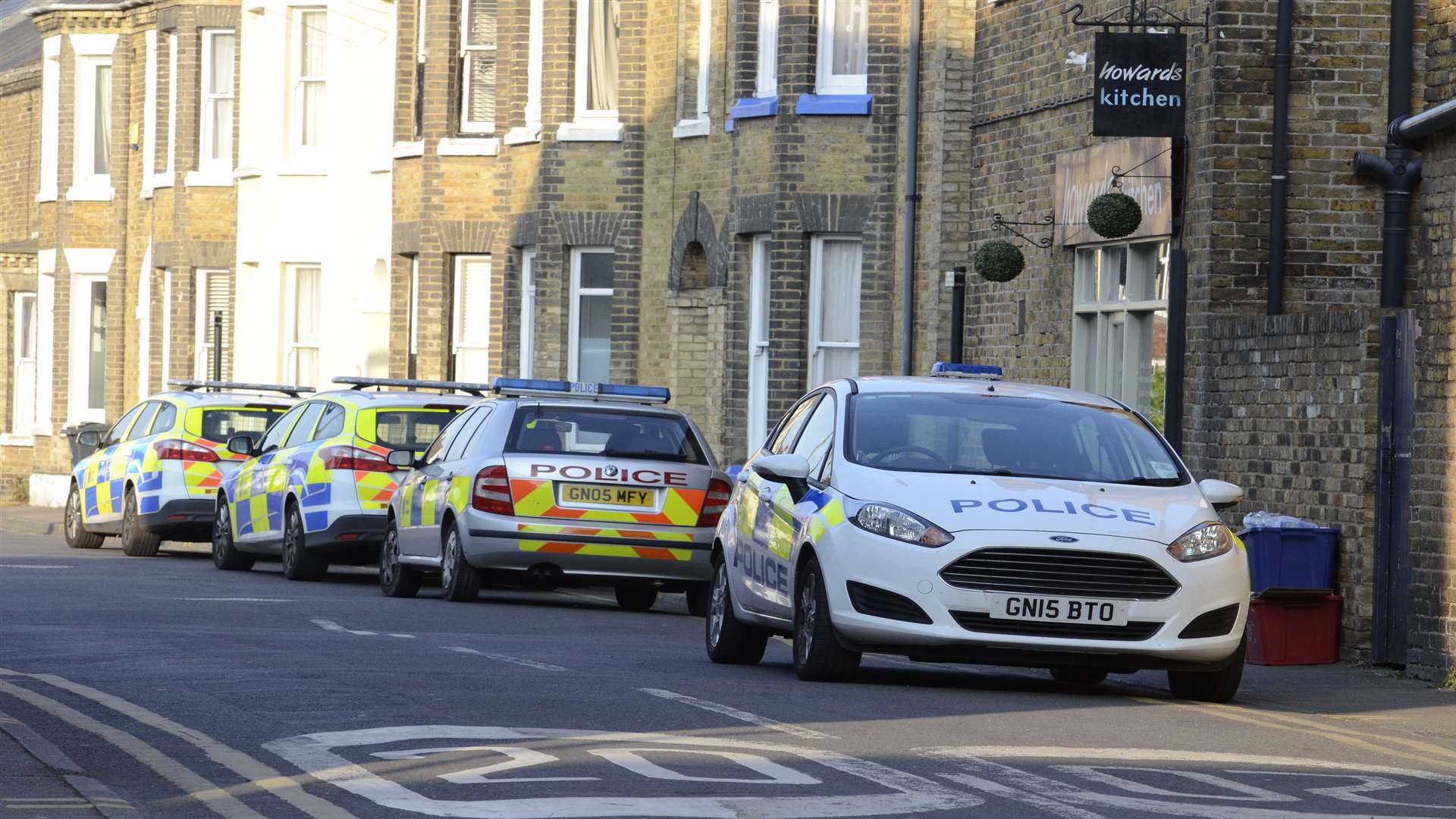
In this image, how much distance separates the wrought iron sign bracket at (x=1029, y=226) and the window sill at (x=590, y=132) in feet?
28.0

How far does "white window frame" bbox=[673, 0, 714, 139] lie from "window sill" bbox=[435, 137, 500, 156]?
3989 millimetres

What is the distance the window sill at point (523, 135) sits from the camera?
101 feet

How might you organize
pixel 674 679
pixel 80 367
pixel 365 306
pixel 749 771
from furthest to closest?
1. pixel 80 367
2. pixel 365 306
3. pixel 674 679
4. pixel 749 771

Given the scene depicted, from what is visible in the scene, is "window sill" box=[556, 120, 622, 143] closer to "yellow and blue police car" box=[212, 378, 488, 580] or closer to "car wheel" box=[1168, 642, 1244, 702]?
"yellow and blue police car" box=[212, 378, 488, 580]

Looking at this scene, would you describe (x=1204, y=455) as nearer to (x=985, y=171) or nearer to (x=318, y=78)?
(x=985, y=171)

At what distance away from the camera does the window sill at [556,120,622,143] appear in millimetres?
30000

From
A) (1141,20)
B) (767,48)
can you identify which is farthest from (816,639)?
(767,48)

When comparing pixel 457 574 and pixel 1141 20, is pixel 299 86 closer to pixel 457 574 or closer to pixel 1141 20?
pixel 457 574

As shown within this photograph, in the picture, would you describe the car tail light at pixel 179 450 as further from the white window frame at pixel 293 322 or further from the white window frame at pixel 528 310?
the white window frame at pixel 293 322

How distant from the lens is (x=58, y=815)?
789 cm

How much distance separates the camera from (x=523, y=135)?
1223 inches

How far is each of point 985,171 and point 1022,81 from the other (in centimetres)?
120

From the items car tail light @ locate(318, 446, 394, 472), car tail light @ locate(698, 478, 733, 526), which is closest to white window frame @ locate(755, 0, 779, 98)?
car tail light @ locate(318, 446, 394, 472)

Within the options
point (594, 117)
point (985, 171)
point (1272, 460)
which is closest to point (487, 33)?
point (594, 117)
